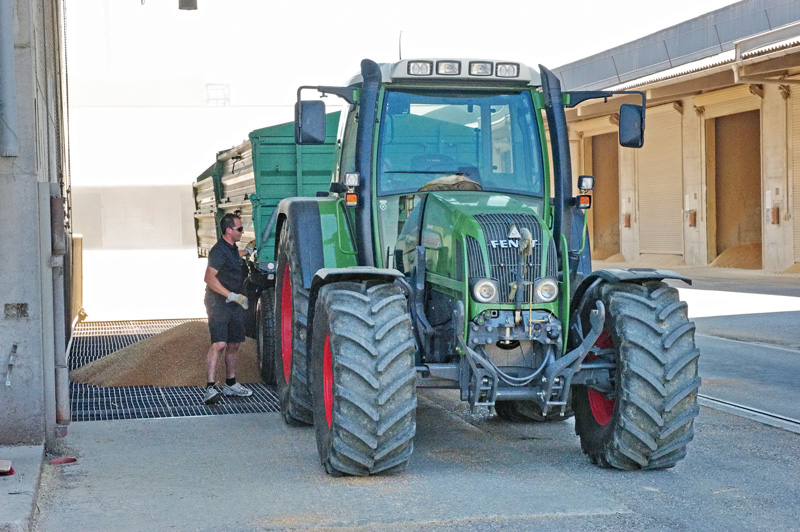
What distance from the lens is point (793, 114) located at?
92.9ft

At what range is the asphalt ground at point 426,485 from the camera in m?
5.51

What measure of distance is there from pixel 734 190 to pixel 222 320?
2528cm

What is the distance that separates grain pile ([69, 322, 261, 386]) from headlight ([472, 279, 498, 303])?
4.65 meters

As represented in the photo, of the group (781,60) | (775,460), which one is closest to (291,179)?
(775,460)

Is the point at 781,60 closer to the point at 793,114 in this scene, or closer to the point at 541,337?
the point at 793,114

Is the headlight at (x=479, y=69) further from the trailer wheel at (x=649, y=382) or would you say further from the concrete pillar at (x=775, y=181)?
the concrete pillar at (x=775, y=181)

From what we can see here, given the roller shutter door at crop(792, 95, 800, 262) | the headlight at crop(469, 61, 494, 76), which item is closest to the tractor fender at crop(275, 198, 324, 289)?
the headlight at crop(469, 61, 494, 76)

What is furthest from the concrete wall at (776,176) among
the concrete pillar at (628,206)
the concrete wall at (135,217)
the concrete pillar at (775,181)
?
the concrete wall at (135,217)

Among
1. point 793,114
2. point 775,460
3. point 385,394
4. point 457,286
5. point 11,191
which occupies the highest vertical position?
point 793,114

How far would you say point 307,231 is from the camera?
26.9ft

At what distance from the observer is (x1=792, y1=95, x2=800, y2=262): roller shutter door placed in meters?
28.0

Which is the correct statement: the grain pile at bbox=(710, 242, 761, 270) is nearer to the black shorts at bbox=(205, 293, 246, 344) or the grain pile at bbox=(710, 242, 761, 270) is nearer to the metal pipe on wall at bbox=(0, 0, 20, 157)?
the black shorts at bbox=(205, 293, 246, 344)

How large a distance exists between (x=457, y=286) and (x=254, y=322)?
244 inches

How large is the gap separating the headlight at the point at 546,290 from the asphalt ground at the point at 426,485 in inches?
42.1
